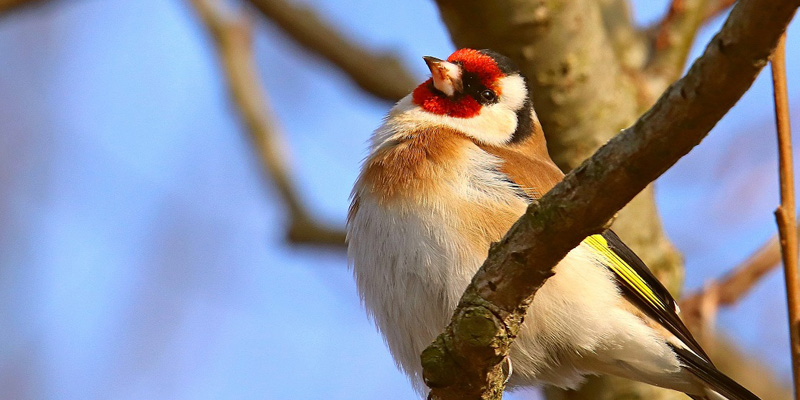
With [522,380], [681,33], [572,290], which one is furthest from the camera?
[681,33]

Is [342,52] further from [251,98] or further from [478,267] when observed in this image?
[478,267]

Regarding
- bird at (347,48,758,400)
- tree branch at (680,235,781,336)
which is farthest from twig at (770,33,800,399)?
tree branch at (680,235,781,336)

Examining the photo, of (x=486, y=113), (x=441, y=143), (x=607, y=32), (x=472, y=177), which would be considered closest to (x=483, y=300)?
(x=472, y=177)

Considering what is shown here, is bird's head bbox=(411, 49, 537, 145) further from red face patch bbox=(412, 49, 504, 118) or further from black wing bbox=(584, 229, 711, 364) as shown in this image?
black wing bbox=(584, 229, 711, 364)

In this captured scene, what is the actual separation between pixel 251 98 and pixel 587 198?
4.81m

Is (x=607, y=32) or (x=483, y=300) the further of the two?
(x=607, y=32)

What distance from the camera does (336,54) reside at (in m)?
6.00

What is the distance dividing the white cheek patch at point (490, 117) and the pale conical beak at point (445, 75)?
0.53 ft

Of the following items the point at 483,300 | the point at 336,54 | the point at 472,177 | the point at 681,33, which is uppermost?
the point at 336,54

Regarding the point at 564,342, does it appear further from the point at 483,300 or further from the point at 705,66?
the point at 705,66

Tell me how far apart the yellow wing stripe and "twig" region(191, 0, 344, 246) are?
2.45 m

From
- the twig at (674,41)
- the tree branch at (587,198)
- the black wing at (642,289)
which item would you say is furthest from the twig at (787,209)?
the twig at (674,41)

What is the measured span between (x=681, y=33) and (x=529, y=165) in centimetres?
186

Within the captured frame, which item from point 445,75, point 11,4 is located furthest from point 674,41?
point 11,4
